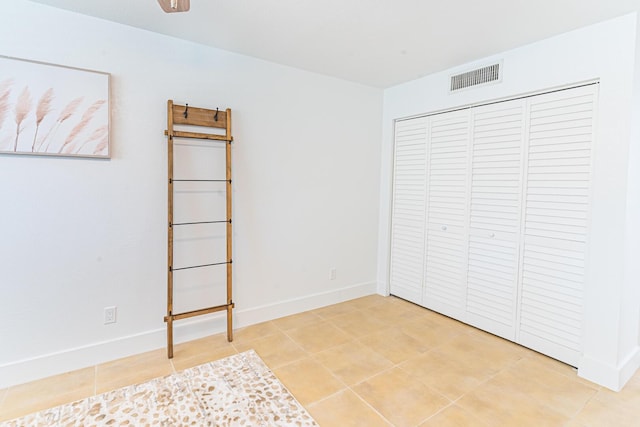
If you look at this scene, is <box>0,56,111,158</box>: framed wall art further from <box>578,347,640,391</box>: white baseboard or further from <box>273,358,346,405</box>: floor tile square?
<box>578,347,640,391</box>: white baseboard

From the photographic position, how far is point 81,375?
2225mm

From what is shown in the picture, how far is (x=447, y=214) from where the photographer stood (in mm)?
3244

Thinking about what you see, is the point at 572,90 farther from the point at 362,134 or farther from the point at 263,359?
the point at 263,359

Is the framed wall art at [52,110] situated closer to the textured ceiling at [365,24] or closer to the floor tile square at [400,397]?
the textured ceiling at [365,24]

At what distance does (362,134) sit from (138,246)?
96.1 inches

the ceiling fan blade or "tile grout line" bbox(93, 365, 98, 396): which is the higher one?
the ceiling fan blade

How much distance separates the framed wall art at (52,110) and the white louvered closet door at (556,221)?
10.3 feet

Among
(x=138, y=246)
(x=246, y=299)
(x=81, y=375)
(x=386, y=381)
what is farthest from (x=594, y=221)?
(x=81, y=375)

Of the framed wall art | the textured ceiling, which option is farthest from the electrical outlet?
the textured ceiling

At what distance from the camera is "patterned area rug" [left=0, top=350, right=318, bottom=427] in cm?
180

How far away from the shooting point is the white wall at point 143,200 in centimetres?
213

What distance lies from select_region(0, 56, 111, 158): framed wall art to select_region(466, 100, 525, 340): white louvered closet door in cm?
295

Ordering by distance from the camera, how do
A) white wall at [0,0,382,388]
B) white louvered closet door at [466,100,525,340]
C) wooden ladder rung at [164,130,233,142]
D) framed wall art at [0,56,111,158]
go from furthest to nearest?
white louvered closet door at [466,100,525,340], wooden ladder rung at [164,130,233,142], white wall at [0,0,382,388], framed wall art at [0,56,111,158]

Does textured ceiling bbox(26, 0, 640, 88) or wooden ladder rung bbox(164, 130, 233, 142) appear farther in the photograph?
wooden ladder rung bbox(164, 130, 233, 142)
